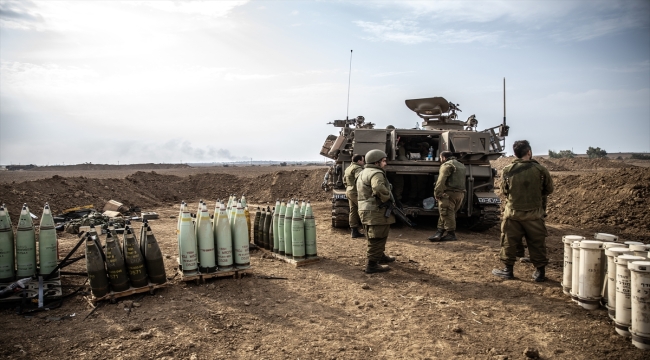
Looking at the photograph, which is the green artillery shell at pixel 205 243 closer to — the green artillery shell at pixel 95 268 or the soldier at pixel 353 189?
the green artillery shell at pixel 95 268

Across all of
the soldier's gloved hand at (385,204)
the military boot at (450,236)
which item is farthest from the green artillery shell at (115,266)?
the military boot at (450,236)

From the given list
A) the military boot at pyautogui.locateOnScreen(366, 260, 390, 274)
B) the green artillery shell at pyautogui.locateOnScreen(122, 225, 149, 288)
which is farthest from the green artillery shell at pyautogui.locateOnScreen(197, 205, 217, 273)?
the military boot at pyautogui.locateOnScreen(366, 260, 390, 274)

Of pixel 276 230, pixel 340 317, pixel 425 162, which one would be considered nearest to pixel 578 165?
pixel 425 162

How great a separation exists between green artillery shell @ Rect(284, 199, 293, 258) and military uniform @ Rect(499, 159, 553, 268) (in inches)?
130

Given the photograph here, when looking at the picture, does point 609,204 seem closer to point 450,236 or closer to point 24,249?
point 450,236

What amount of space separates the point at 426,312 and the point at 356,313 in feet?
2.65

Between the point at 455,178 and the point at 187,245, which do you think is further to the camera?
the point at 455,178

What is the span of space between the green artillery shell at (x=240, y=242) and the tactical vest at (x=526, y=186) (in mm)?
3736

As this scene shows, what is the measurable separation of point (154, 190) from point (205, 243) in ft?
55.6

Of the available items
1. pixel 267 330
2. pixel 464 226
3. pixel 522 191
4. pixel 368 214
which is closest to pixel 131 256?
pixel 267 330

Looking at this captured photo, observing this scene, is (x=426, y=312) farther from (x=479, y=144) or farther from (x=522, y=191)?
(x=479, y=144)

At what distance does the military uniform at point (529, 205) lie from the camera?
6.06m

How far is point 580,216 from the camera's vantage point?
12586 millimetres

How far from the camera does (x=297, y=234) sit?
7.23 metres
